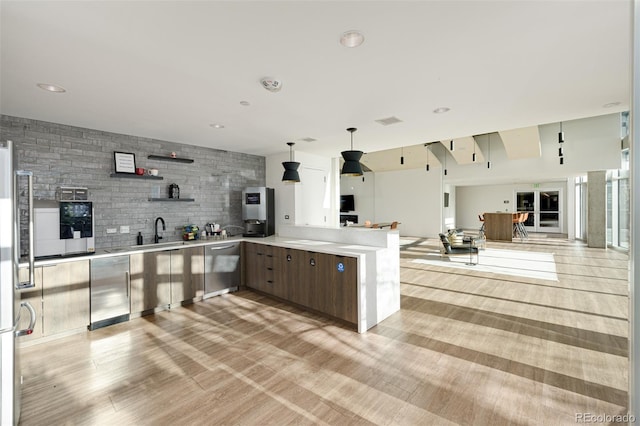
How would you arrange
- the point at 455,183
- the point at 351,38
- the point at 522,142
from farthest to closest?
the point at 455,183
the point at 522,142
the point at 351,38

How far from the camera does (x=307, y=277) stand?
13.0 ft

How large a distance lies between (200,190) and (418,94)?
407 centimetres

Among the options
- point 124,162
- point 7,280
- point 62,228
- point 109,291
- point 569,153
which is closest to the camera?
point 7,280

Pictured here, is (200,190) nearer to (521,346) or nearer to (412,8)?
(412,8)

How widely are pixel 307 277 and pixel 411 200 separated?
9982mm

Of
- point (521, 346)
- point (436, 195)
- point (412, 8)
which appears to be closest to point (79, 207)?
point (412, 8)

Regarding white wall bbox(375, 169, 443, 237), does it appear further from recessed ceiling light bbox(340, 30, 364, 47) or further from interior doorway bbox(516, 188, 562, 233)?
recessed ceiling light bbox(340, 30, 364, 47)

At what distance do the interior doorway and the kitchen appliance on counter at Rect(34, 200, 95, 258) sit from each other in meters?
16.4

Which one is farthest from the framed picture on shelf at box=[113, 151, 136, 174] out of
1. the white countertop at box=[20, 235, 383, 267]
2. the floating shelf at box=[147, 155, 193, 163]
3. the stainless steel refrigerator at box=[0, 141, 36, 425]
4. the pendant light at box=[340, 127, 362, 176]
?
the pendant light at box=[340, 127, 362, 176]

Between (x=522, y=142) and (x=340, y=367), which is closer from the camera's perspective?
(x=340, y=367)

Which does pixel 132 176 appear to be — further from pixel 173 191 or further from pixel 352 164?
pixel 352 164

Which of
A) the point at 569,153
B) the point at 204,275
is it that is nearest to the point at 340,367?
the point at 204,275

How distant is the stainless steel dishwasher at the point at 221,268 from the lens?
15.3 ft

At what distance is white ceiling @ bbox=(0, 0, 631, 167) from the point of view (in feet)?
5.80
